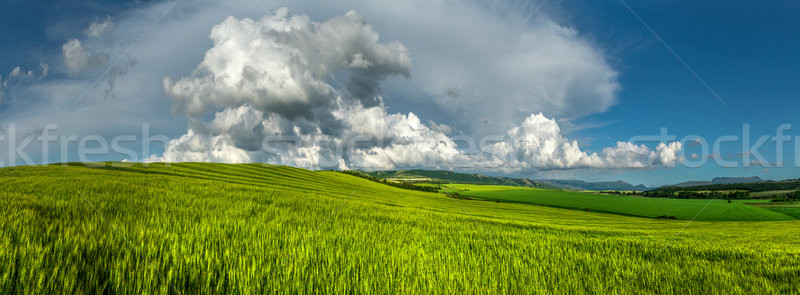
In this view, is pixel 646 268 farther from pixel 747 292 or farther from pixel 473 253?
pixel 473 253

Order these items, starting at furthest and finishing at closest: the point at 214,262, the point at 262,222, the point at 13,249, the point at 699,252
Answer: the point at 262,222 < the point at 699,252 < the point at 214,262 < the point at 13,249

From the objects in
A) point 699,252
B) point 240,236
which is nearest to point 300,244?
point 240,236

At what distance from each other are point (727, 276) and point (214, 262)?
278 inches

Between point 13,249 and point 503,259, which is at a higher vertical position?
point 13,249

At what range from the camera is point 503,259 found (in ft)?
15.9

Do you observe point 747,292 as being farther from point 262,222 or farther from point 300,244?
point 262,222

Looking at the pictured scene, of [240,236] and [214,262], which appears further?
[240,236]

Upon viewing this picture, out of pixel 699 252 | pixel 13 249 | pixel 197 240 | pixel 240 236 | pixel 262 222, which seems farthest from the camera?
pixel 262 222

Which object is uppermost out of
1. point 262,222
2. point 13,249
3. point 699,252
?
point 13,249

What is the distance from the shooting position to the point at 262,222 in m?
6.39

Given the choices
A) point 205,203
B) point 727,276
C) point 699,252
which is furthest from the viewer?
point 205,203

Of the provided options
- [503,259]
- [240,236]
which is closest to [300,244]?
[240,236]

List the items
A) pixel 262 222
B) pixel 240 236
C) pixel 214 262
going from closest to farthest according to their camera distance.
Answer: pixel 214 262 < pixel 240 236 < pixel 262 222

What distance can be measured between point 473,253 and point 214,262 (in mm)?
3924
